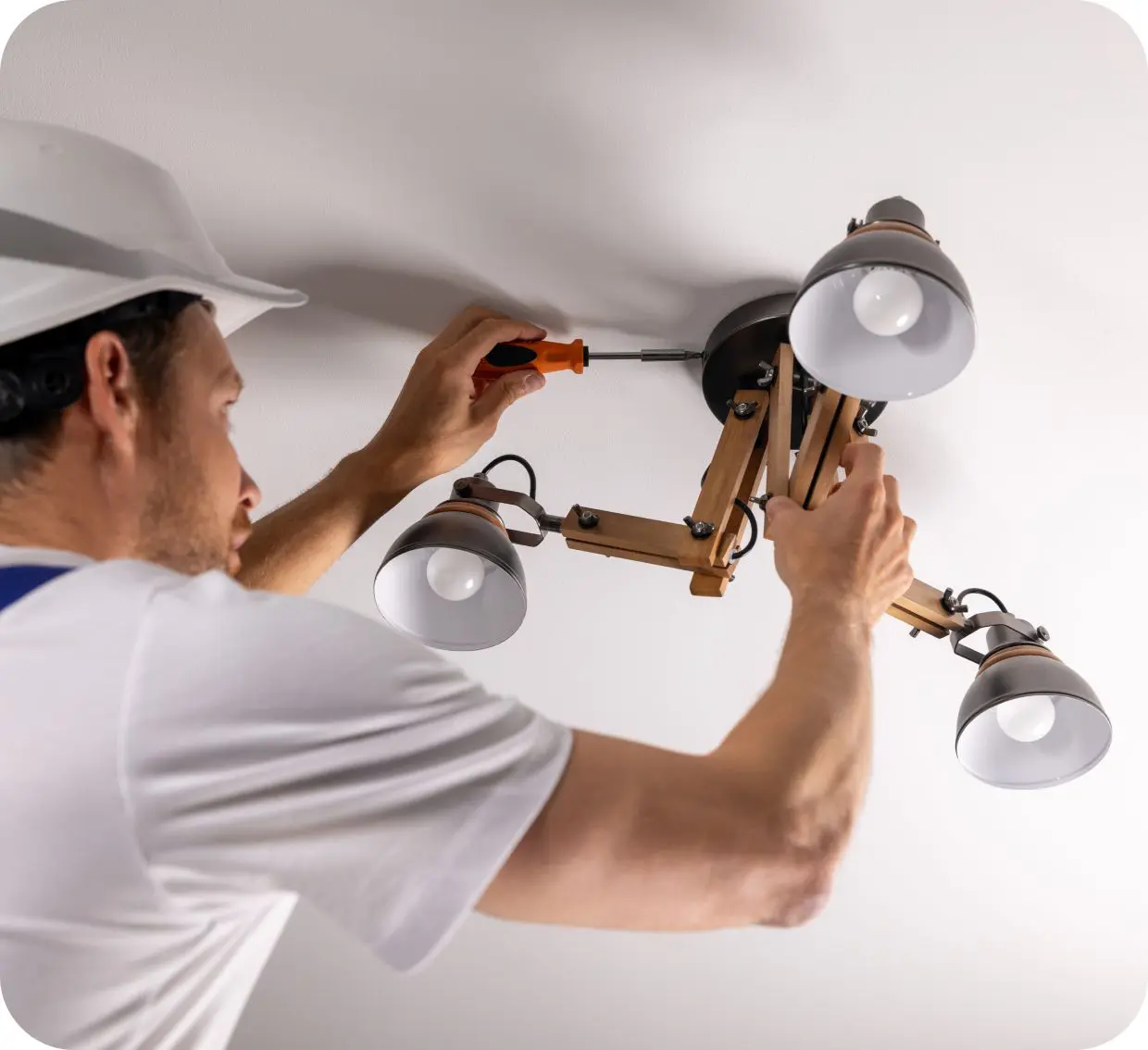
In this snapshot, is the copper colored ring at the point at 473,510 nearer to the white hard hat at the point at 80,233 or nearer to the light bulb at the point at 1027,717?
the white hard hat at the point at 80,233

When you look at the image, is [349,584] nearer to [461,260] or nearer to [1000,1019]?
[461,260]

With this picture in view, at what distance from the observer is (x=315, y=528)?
131cm

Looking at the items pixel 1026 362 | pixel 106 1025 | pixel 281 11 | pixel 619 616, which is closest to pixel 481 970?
pixel 619 616

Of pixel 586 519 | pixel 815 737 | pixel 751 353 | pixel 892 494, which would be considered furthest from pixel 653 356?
pixel 815 737

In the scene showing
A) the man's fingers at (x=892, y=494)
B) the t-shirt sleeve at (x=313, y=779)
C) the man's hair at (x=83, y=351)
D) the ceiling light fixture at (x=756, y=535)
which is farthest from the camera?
the man's fingers at (x=892, y=494)

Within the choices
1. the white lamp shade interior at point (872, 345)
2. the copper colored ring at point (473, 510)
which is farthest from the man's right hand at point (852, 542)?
the copper colored ring at point (473, 510)

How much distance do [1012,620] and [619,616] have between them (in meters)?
0.62

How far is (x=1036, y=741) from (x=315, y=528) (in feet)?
2.98

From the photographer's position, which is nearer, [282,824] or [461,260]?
[282,824]

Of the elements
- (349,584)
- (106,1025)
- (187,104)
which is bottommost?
(106,1025)

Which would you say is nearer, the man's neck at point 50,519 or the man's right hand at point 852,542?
the man's neck at point 50,519

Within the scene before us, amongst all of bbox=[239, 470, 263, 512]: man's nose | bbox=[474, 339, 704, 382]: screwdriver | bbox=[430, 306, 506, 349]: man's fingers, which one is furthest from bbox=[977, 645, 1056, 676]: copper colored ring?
bbox=[239, 470, 263, 512]: man's nose

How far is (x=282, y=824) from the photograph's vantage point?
75 centimetres

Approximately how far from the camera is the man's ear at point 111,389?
3.02 feet
